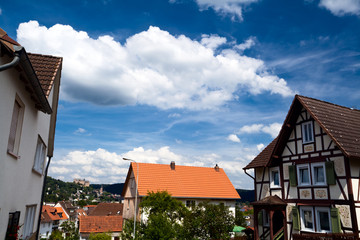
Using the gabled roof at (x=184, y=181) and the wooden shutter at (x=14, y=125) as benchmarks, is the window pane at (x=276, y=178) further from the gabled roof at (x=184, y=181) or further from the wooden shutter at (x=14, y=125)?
the gabled roof at (x=184, y=181)

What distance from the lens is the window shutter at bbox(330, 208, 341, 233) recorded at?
1675 cm

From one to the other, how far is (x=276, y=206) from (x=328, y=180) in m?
4.34

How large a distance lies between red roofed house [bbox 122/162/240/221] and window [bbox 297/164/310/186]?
75.3 feet

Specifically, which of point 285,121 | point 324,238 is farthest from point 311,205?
point 285,121

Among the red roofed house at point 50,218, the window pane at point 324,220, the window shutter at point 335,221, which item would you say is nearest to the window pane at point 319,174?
the window pane at point 324,220

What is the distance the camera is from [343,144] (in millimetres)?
16938

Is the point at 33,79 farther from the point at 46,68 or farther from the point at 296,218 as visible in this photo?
the point at 296,218

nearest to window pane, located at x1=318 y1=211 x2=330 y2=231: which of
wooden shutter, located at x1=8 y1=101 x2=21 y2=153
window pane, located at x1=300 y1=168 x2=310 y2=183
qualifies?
window pane, located at x1=300 y1=168 x2=310 y2=183

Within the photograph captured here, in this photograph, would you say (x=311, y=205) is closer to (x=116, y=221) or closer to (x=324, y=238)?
(x=324, y=238)

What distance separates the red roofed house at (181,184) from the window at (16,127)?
3123 centimetres

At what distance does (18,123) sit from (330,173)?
16925mm

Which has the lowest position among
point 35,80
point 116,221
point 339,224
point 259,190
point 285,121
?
point 116,221

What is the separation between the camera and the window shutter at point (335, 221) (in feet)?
55.0

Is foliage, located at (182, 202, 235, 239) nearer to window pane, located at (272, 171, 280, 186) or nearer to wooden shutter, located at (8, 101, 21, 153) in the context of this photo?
window pane, located at (272, 171, 280, 186)
